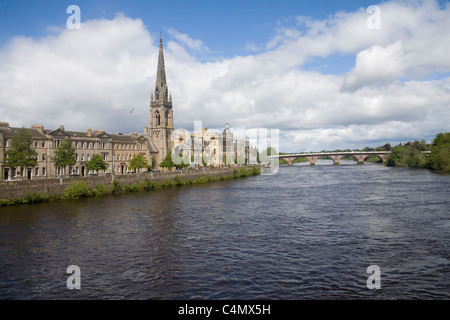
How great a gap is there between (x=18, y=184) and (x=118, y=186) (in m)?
16.2

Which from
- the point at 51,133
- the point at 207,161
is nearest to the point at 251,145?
the point at 207,161

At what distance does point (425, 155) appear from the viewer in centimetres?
11575

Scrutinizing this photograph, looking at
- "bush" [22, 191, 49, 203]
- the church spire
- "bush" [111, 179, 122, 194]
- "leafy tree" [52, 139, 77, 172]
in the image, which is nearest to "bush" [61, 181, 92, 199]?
"bush" [22, 191, 49, 203]

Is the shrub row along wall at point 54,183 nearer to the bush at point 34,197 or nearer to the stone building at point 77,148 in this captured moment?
the bush at point 34,197

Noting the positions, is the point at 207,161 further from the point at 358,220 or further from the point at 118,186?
the point at 358,220

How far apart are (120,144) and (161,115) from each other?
2271 cm

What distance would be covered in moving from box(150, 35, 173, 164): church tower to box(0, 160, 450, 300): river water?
6465cm

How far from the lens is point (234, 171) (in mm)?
99625

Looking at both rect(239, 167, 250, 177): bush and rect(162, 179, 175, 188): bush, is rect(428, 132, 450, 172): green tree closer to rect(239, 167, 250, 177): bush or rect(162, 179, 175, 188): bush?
rect(239, 167, 250, 177): bush

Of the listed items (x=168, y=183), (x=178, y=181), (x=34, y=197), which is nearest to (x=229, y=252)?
(x=34, y=197)

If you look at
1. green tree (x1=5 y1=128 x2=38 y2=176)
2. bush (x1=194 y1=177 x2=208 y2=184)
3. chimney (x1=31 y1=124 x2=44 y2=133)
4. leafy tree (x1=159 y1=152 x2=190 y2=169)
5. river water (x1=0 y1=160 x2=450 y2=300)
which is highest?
chimney (x1=31 y1=124 x2=44 y2=133)

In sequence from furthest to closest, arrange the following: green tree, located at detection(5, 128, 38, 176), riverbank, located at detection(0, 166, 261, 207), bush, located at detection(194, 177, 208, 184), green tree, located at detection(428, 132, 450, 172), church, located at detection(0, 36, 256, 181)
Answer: green tree, located at detection(428, 132, 450, 172)
bush, located at detection(194, 177, 208, 184)
church, located at detection(0, 36, 256, 181)
green tree, located at detection(5, 128, 38, 176)
riverbank, located at detection(0, 166, 261, 207)

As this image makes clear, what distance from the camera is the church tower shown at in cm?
10269
